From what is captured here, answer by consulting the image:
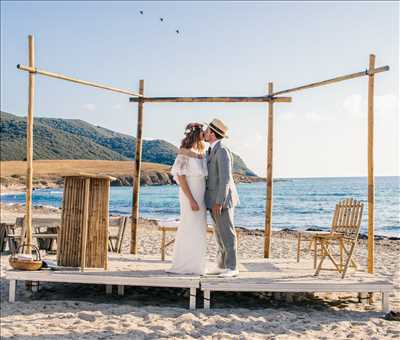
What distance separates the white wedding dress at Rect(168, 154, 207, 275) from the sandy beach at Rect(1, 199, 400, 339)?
470mm

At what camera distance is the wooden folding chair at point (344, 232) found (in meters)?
6.47

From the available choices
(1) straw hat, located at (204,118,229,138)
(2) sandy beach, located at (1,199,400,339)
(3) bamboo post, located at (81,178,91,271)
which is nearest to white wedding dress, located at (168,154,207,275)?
(1) straw hat, located at (204,118,229,138)

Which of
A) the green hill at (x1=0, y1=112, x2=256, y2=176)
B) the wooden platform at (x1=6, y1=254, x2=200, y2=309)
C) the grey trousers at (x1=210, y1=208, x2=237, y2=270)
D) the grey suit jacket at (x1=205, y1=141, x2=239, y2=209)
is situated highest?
the green hill at (x1=0, y1=112, x2=256, y2=176)

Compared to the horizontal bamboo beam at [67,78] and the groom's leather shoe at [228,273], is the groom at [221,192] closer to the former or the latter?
the groom's leather shoe at [228,273]

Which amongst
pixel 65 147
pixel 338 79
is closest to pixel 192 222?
pixel 338 79

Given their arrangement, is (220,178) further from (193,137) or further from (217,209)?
(193,137)

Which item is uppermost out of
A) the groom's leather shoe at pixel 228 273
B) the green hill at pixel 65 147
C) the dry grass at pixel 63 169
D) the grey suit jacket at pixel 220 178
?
the green hill at pixel 65 147

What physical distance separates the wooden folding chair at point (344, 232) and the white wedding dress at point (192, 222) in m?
1.33

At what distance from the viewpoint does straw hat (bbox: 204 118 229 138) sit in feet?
20.5

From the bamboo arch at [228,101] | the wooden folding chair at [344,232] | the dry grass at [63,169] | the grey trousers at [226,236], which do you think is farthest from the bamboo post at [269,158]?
the dry grass at [63,169]

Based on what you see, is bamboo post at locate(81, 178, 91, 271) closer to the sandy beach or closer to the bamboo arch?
the sandy beach

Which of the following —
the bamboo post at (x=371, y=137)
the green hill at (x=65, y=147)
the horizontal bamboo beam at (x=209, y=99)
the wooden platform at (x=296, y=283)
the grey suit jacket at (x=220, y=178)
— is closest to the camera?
the wooden platform at (x=296, y=283)

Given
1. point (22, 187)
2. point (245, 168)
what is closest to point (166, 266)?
point (22, 187)

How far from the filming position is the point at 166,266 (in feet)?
23.6
